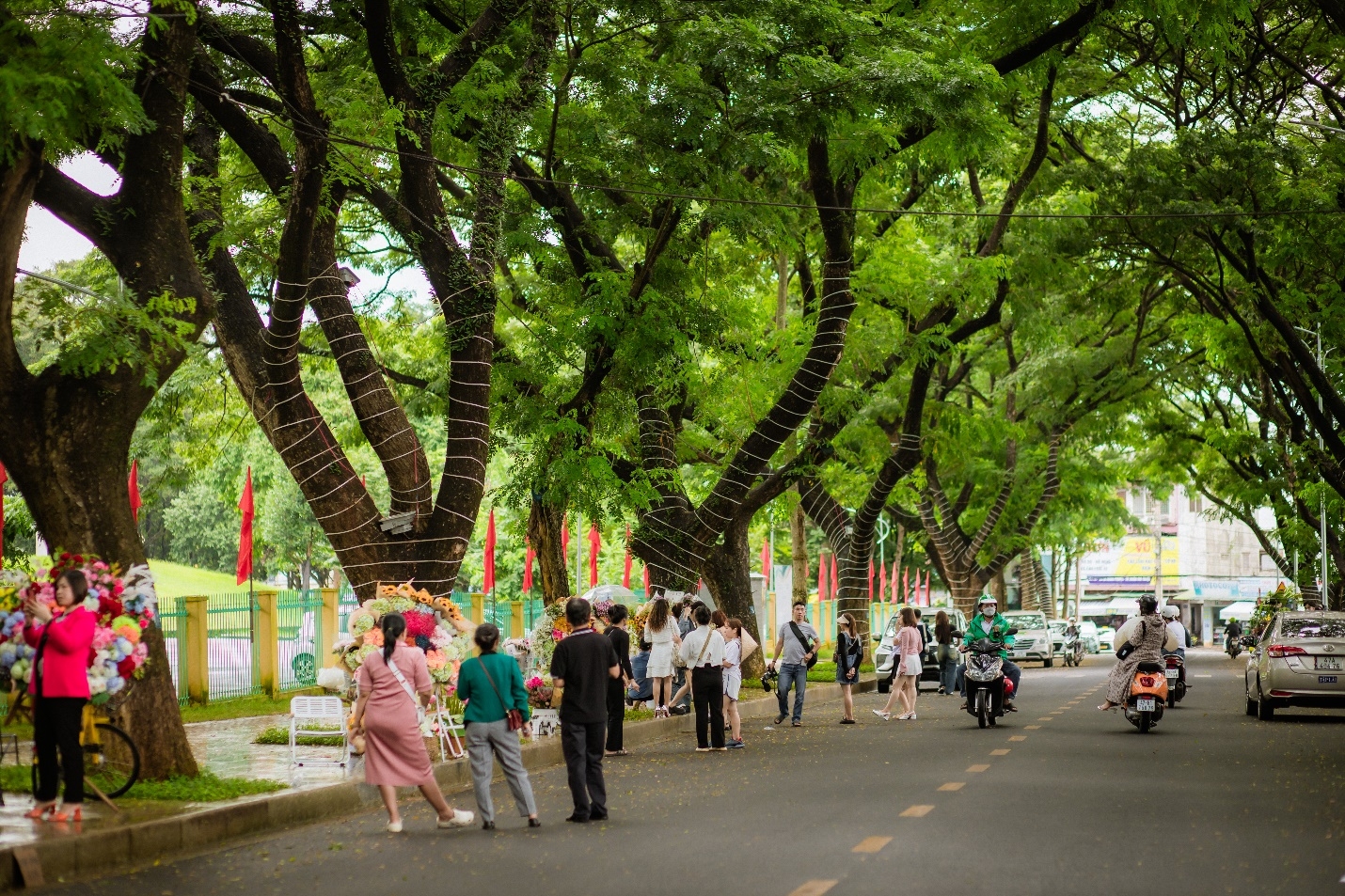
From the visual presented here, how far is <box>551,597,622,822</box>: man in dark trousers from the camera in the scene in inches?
439

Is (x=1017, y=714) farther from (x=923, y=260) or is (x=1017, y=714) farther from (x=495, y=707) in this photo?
(x=495, y=707)

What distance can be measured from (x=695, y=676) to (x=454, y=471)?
12.0 ft

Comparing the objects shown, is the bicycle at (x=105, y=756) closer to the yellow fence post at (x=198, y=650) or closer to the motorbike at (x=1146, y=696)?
the yellow fence post at (x=198, y=650)

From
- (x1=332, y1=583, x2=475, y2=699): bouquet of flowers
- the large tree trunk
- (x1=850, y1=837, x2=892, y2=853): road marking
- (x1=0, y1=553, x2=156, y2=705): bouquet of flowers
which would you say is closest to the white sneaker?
(x1=0, y1=553, x2=156, y2=705): bouquet of flowers

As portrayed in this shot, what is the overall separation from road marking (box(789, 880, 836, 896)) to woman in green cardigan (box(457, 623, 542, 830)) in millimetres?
3100

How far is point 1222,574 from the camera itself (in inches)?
4225

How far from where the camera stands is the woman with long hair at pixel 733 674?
17.9 metres

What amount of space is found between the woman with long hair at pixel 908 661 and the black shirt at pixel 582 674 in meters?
11.4

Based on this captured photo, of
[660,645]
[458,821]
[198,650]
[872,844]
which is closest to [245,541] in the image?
[198,650]

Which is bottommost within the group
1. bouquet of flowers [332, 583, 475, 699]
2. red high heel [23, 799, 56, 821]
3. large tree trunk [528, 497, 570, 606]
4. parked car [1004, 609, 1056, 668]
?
parked car [1004, 609, 1056, 668]

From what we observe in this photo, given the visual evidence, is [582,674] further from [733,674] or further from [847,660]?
[847,660]

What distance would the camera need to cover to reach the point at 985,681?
67.9 ft

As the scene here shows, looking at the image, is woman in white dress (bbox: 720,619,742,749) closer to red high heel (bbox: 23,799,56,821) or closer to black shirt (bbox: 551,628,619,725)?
black shirt (bbox: 551,628,619,725)

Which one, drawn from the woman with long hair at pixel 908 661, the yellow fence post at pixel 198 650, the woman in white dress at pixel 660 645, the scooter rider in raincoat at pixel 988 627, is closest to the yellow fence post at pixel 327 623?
the yellow fence post at pixel 198 650
